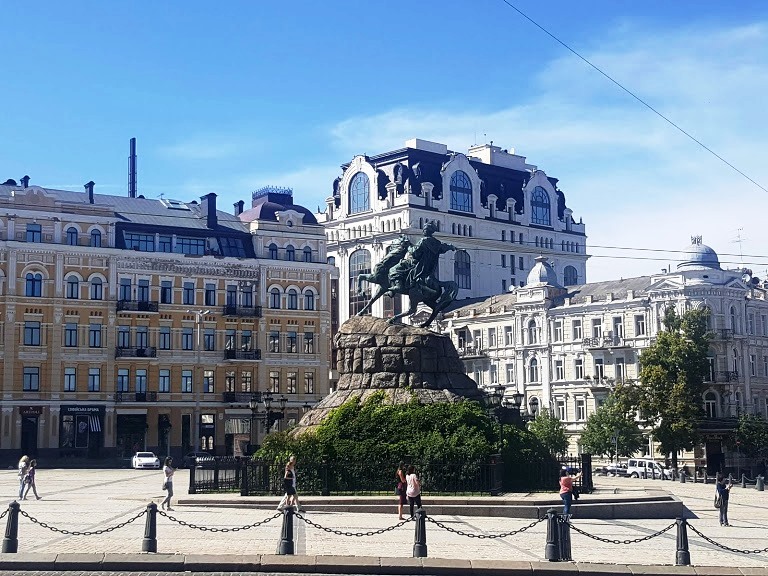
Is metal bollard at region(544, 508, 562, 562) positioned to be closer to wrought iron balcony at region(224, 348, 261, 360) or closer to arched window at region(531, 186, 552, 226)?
wrought iron balcony at region(224, 348, 261, 360)

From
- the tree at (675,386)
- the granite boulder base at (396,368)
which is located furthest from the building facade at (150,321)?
the granite boulder base at (396,368)

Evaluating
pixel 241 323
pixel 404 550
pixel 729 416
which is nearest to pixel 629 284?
pixel 729 416

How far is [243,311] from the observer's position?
77750mm

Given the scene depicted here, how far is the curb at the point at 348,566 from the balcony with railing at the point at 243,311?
183 feet

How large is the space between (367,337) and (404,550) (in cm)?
1582

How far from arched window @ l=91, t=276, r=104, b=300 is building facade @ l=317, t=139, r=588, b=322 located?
29.8 meters

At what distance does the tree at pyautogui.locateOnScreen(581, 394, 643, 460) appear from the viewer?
224ft

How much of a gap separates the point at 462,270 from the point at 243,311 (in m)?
30.5

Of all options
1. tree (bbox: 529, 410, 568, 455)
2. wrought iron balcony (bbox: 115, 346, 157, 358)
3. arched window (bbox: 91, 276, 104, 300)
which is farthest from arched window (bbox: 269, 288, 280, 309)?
tree (bbox: 529, 410, 568, 455)

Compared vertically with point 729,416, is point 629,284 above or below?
above

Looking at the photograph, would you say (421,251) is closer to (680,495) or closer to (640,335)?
(680,495)

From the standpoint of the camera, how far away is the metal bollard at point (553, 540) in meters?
21.5

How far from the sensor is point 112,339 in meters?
73.2

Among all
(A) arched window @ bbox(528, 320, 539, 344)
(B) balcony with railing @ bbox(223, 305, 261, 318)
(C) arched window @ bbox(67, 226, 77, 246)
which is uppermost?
(C) arched window @ bbox(67, 226, 77, 246)
